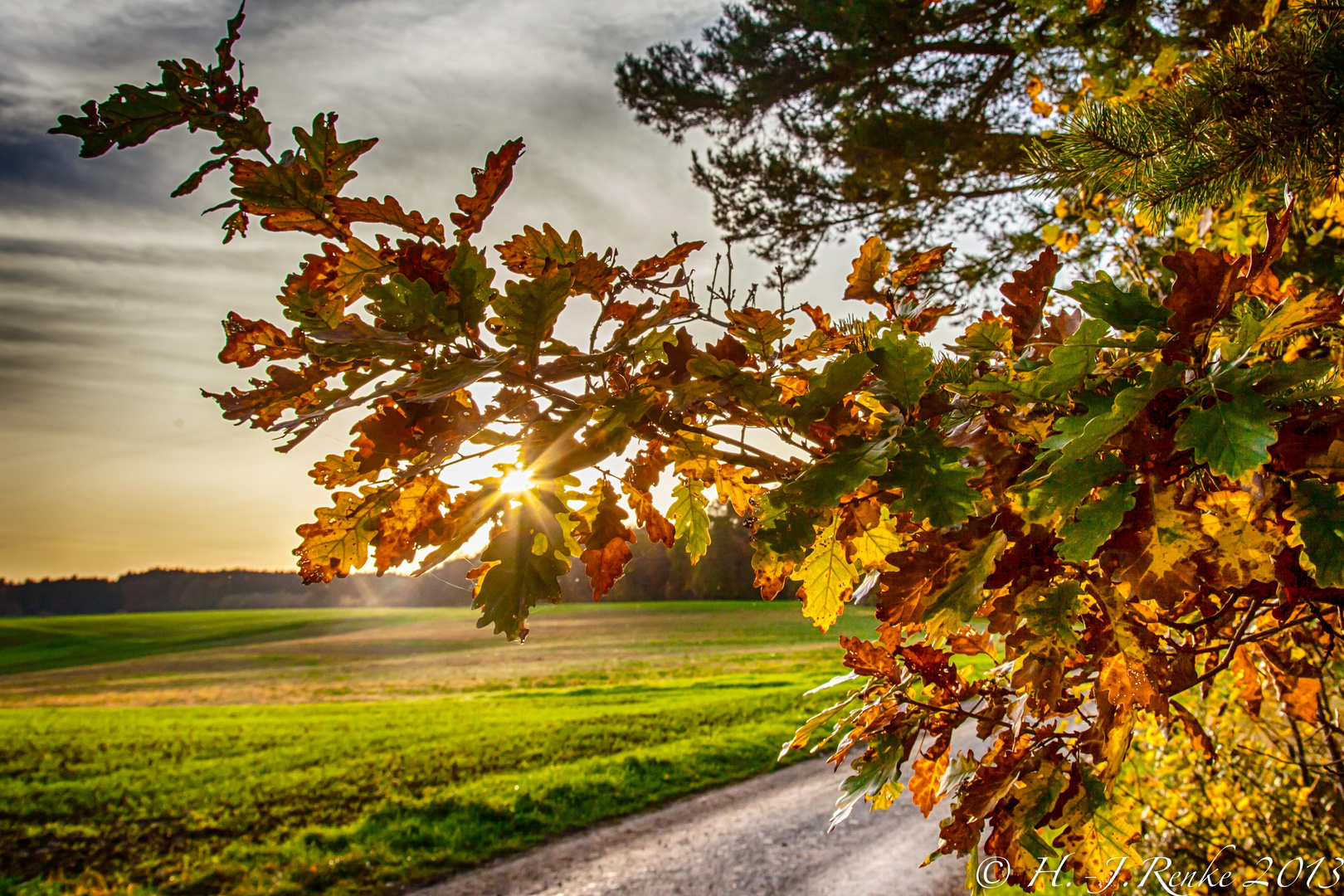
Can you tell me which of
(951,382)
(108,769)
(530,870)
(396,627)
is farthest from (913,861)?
(396,627)

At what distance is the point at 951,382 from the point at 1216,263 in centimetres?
32

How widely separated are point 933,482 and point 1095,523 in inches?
6.8

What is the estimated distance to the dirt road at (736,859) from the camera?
6.47 metres

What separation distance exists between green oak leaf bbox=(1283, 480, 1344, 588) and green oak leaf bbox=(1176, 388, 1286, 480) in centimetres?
16

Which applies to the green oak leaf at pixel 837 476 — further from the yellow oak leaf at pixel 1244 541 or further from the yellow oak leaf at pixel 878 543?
the yellow oak leaf at pixel 1244 541

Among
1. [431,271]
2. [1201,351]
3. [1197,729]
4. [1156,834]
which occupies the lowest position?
[1156,834]

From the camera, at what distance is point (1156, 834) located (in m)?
4.38

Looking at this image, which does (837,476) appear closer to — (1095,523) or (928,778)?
(1095,523)

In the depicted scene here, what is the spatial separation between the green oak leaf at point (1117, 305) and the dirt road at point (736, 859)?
626 centimetres

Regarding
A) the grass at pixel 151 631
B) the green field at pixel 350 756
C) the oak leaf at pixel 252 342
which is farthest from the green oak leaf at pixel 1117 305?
the grass at pixel 151 631

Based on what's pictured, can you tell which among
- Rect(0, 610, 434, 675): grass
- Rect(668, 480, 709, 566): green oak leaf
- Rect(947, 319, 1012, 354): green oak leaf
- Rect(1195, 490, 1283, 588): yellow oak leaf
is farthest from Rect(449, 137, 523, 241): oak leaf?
Rect(0, 610, 434, 675): grass

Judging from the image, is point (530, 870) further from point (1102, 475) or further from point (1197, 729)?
point (1102, 475)

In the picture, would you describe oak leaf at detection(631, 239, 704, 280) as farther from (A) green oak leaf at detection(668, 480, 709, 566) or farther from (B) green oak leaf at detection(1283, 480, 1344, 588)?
(B) green oak leaf at detection(1283, 480, 1344, 588)

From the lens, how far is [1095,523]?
78cm
